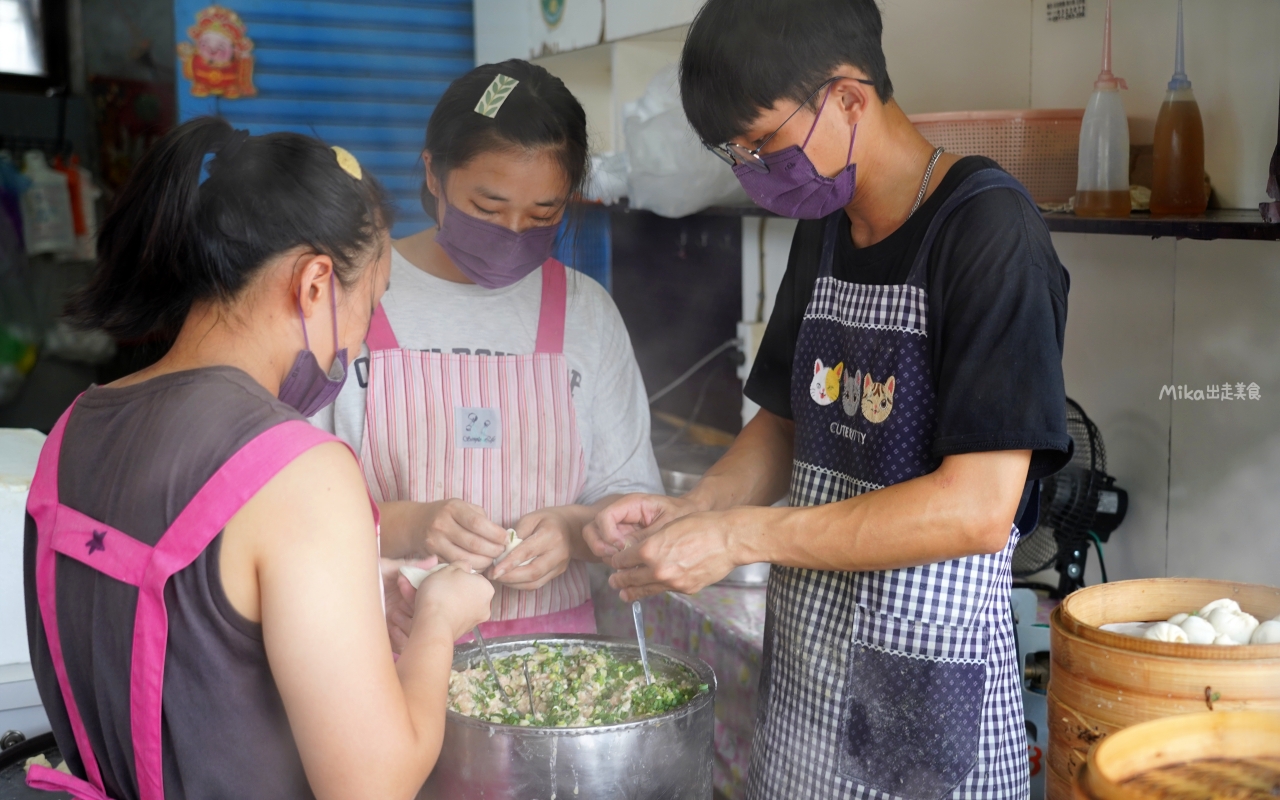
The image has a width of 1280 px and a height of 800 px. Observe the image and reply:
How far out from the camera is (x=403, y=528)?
173 cm

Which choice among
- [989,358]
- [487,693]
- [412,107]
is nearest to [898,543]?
[989,358]

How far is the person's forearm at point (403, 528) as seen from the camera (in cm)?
172

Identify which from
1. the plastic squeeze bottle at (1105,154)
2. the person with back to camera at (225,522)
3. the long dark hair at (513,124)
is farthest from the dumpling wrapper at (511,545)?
the plastic squeeze bottle at (1105,154)

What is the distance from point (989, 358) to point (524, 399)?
0.89 m

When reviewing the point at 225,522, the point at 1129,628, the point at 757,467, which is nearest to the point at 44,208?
the point at 757,467

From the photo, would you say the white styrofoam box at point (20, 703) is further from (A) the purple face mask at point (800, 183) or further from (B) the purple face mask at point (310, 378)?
(A) the purple face mask at point (800, 183)

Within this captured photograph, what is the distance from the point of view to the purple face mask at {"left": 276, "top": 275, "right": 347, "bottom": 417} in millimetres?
1118

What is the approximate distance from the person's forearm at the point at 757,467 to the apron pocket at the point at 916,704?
32cm

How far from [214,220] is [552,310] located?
928mm

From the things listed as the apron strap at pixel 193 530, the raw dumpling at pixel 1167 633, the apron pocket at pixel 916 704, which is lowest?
the apron pocket at pixel 916 704

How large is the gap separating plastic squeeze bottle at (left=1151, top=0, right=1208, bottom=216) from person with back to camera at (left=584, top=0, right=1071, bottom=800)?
26.9 inches

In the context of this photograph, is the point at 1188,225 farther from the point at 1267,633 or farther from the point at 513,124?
the point at 513,124

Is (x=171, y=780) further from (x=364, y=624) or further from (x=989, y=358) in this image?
(x=989, y=358)

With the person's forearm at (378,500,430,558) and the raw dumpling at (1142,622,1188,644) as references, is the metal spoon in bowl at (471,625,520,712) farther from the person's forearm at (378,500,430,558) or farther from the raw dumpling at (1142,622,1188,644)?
the raw dumpling at (1142,622,1188,644)
